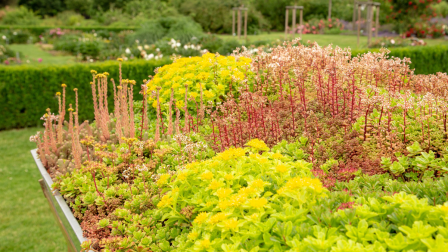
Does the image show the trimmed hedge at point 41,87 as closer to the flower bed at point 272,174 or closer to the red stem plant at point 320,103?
the flower bed at point 272,174

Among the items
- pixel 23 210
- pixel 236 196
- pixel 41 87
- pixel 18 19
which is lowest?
pixel 23 210

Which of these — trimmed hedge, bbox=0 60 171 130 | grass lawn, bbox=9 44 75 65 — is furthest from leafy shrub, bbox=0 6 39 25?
trimmed hedge, bbox=0 60 171 130

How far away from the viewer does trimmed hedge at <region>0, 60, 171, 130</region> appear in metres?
8.23

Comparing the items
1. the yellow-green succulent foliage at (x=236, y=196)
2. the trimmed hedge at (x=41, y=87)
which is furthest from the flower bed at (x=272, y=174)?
the trimmed hedge at (x=41, y=87)

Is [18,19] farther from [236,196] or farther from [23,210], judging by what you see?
[236,196]

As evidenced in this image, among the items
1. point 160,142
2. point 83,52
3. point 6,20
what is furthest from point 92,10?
point 160,142

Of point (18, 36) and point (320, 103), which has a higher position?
point (18, 36)

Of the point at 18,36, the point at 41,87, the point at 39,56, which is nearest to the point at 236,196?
the point at 41,87

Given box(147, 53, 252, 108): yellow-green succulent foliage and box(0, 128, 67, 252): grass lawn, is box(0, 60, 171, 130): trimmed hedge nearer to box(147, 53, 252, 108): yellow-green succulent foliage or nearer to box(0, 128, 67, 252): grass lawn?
box(0, 128, 67, 252): grass lawn

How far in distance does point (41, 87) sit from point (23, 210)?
3994mm

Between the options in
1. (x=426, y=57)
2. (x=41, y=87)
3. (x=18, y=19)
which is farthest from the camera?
(x=18, y=19)

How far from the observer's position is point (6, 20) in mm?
27703

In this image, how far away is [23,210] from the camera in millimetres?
5258

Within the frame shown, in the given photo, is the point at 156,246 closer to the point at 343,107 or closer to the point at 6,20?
the point at 343,107
